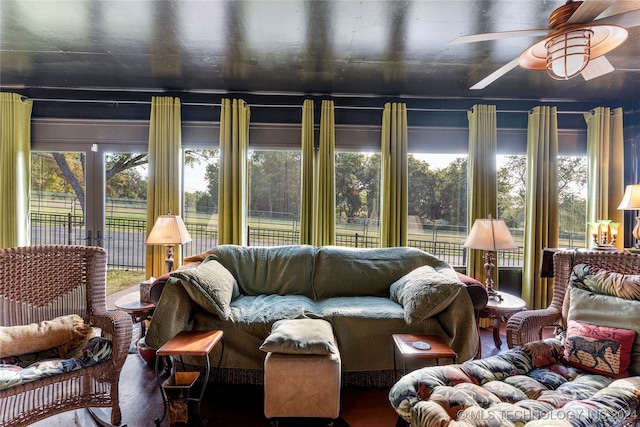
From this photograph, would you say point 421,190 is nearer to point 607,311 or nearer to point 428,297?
point 428,297

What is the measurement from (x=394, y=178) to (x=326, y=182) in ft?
2.59

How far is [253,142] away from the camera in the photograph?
395cm

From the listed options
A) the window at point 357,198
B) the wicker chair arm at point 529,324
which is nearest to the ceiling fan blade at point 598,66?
the wicker chair arm at point 529,324

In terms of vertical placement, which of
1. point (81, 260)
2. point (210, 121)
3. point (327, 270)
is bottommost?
point (327, 270)

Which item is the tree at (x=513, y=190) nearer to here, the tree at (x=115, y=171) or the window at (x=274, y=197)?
the window at (x=274, y=197)

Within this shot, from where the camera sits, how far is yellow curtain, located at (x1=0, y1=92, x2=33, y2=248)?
12.0 feet

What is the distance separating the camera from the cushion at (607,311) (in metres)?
1.63

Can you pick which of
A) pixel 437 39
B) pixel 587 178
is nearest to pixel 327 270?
pixel 437 39

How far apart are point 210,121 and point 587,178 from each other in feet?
15.1

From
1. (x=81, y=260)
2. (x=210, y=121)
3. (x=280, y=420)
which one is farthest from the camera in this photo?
(x=210, y=121)

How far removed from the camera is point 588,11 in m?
1.54

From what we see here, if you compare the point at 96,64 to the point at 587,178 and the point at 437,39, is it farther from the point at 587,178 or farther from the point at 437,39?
the point at 587,178

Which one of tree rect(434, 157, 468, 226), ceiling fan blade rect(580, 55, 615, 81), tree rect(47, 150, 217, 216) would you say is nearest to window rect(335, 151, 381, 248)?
tree rect(434, 157, 468, 226)

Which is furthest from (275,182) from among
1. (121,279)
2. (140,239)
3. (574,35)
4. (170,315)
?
(574,35)
